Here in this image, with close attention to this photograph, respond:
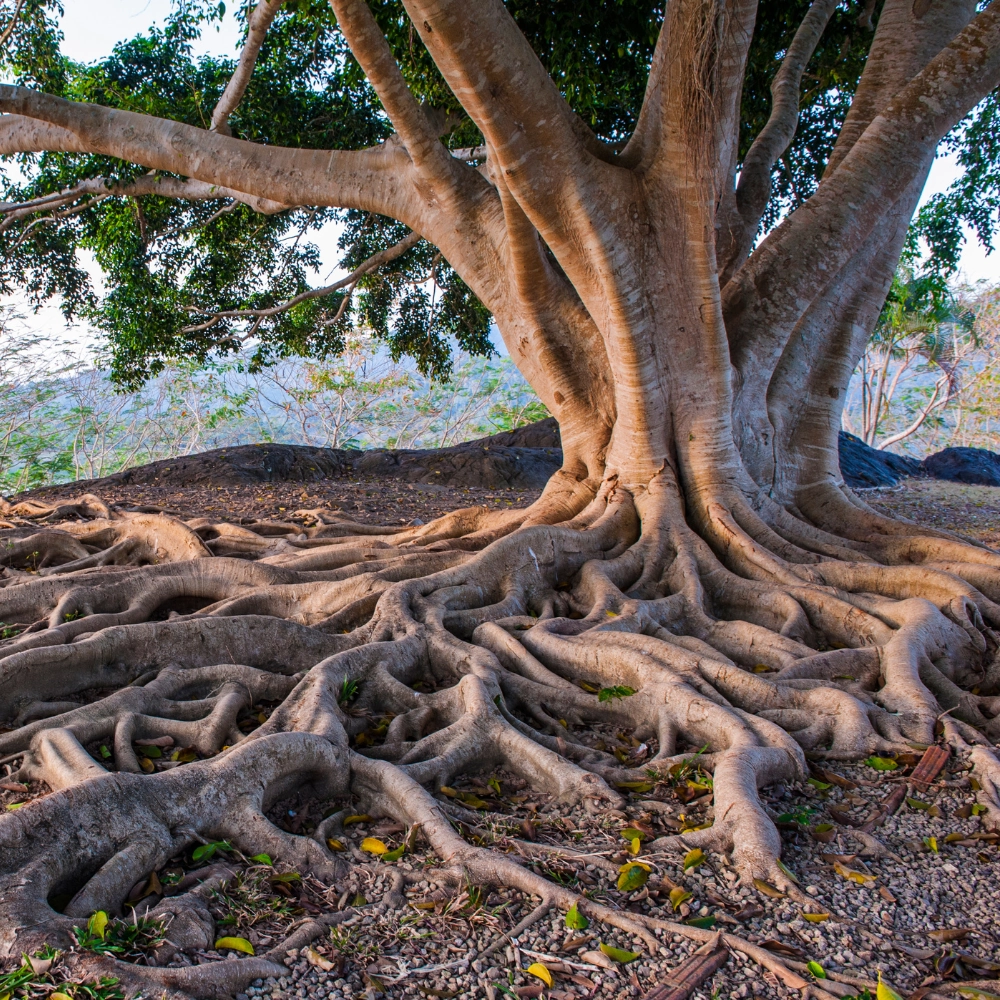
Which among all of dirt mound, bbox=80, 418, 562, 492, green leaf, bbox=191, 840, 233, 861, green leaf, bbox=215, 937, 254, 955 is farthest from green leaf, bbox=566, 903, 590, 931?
dirt mound, bbox=80, 418, 562, 492

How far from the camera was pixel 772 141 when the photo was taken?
269 inches

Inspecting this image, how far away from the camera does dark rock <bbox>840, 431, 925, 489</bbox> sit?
14062 mm

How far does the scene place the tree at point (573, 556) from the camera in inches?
110

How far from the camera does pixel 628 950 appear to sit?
81.9 inches

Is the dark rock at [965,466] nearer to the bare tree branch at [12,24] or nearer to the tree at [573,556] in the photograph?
the tree at [573,556]

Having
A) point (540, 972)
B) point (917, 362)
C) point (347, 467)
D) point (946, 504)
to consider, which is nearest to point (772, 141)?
point (540, 972)

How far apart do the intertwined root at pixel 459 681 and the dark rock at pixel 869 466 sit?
344 inches

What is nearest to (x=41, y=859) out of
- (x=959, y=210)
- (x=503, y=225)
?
(x=503, y=225)

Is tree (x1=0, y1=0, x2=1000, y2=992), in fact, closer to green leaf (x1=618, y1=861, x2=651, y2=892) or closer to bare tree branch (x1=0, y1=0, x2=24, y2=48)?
green leaf (x1=618, y1=861, x2=651, y2=892)

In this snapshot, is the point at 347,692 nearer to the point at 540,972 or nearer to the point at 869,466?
the point at 540,972

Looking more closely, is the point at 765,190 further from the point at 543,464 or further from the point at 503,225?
the point at 543,464

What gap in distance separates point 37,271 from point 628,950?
37.8 ft

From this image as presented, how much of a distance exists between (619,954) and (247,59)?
23.1ft

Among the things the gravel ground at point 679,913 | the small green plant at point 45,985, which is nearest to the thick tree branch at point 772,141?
the gravel ground at point 679,913
